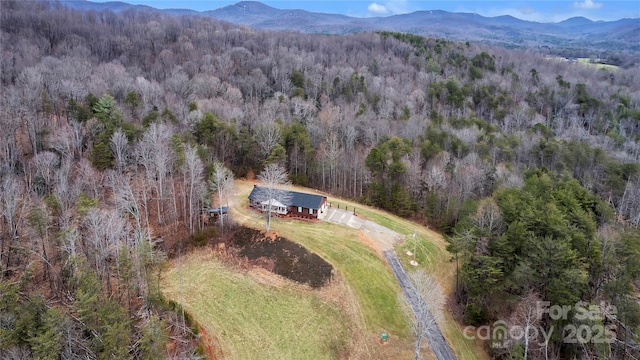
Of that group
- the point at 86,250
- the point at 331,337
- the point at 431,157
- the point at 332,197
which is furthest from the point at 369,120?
the point at 86,250

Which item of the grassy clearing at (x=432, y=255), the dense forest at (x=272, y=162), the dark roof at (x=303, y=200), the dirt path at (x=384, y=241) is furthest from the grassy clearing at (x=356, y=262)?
the dense forest at (x=272, y=162)

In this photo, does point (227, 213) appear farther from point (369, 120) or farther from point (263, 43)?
point (263, 43)

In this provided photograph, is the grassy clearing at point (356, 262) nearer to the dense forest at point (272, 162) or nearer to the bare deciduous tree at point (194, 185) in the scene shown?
the bare deciduous tree at point (194, 185)

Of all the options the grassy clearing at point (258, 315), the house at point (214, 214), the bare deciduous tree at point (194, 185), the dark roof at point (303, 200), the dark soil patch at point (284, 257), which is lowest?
the grassy clearing at point (258, 315)

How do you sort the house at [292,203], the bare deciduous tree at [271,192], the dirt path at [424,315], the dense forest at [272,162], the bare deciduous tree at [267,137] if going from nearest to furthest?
the dense forest at [272,162]
the dirt path at [424,315]
the bare deciduous tree at [271,192]
the house at [292,203]
the bare deciduous tree at [267,137]

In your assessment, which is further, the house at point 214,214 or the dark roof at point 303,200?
the dark roof at point 303,200

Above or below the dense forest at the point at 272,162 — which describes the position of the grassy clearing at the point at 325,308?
below
